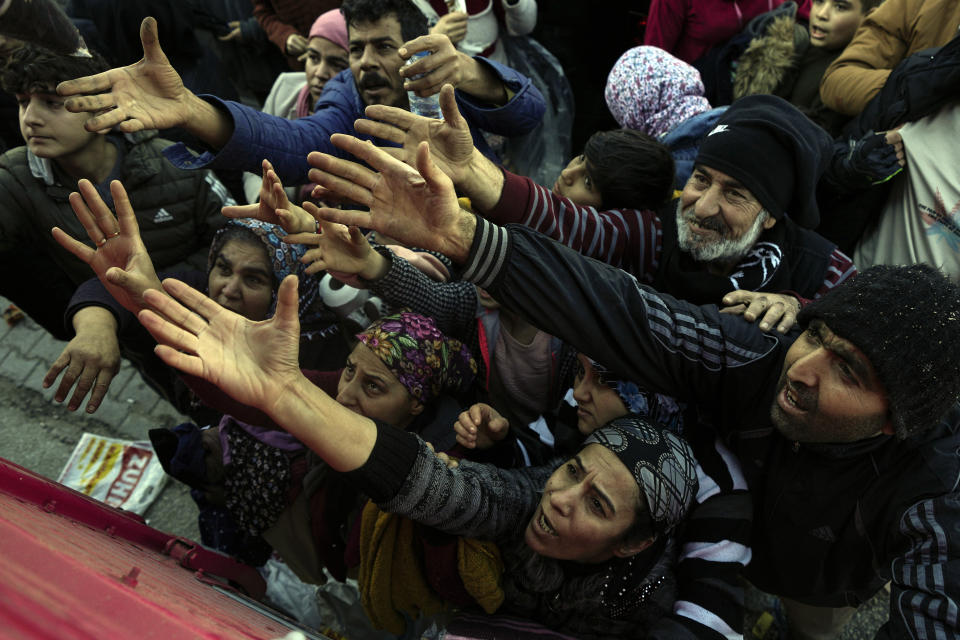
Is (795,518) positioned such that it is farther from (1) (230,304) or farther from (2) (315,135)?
(2) (315,135)

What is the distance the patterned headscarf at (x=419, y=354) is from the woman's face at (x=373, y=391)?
0.02 m

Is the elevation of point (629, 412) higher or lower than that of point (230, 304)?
higher

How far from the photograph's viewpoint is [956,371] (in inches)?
52.7

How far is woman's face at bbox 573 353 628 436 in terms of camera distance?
5.73 ft

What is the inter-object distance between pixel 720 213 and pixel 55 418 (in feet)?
12.5

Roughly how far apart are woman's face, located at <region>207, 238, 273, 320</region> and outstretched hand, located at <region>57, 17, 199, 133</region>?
0.48 meters

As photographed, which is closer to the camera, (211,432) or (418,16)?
(211,432)

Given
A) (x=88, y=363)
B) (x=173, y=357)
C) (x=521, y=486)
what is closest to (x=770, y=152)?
(x=521, y=486)

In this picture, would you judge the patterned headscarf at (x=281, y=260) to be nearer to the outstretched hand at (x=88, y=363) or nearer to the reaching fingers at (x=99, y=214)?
the outstretched hand at (x=88, y=363)

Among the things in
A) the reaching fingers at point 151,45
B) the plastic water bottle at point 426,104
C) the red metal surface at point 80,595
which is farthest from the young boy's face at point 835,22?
the red metal surface at point 80,595

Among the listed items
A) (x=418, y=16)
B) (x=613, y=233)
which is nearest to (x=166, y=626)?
(x=613, y=233)

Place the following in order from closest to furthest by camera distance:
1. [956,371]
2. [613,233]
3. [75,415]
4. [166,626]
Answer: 1. [166,626]
2. [956,371]
3. [613,233]
4. [75,415]

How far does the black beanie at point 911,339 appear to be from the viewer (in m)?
1.33

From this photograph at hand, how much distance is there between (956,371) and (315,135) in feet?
7.07
